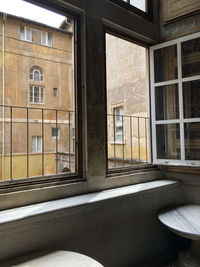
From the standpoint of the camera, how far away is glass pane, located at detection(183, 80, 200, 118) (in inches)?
77.7

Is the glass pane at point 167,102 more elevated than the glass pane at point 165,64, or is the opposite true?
the glass pane at point 165,64

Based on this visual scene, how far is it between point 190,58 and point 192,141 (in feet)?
2.76

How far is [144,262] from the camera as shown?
176 cm

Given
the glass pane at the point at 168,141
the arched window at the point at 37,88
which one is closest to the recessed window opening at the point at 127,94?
the arched window at the point at 37,88

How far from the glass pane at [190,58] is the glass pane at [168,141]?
0.55 meters

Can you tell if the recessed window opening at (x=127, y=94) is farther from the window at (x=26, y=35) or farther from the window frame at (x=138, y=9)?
the window frame at (x=138, y=9)

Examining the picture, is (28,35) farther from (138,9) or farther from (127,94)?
(138,9)

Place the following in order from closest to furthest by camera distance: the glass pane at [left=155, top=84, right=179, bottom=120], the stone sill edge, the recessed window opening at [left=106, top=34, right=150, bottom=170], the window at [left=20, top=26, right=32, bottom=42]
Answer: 1. the stone sill edge
2. the glass pane at [left=155, top=84, right=179, bottom=120]
3. the recessed window opening at [left=106, top=34, right=150, bottom=170]
4. the window at [left=20, top=26, right=32, bottom=42]

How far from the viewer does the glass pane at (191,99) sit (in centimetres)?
197

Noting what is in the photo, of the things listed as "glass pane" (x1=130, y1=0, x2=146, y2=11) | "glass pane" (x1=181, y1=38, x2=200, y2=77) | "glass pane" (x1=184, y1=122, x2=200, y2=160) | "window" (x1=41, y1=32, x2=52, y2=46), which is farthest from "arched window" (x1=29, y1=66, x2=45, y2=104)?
"glass pane" (x1=184, y1=122, x2=200, y2=160)

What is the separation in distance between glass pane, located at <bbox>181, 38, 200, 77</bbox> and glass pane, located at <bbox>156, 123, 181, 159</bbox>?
55 centimetres

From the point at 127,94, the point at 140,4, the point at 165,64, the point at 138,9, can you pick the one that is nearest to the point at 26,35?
the point at 127,94

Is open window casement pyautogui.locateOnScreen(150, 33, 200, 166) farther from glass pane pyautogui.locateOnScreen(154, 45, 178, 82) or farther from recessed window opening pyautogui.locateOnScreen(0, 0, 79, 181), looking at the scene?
recessed window opening pyautogui.locateOnScreen(0, 0, 79, 181)

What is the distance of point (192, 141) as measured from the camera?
200 cm
